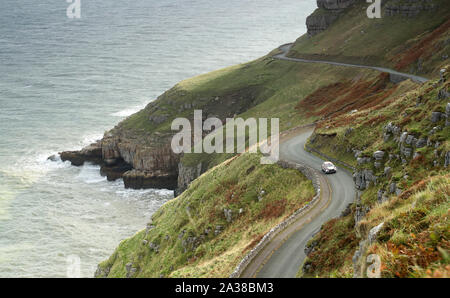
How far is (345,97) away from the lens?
73.5 metres

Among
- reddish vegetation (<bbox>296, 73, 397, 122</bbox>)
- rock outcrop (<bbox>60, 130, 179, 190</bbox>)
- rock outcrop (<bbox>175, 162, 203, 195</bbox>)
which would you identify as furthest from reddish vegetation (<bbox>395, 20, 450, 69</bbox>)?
rock outcrop (<bbox>60, 130, 179, 190</bbox>)

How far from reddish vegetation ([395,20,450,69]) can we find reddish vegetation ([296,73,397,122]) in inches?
208

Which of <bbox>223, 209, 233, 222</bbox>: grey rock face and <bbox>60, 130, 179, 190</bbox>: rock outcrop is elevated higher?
<bbox>223, 209, 233, 222</bbox>: grey rock face

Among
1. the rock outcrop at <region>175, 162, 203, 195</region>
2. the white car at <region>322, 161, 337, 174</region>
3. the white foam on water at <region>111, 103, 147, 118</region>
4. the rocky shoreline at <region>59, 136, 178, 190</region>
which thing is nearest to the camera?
the white car at <region>322, 161, 337, 174</region>

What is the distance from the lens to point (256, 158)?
170 ft

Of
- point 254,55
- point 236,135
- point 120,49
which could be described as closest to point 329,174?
point 236,135

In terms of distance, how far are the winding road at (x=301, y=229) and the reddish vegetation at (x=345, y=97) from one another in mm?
19717

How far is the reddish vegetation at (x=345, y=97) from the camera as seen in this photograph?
66662mm

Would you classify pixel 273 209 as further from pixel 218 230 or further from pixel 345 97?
pixel 345 97

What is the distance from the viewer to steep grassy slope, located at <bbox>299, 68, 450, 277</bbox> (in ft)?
39.5

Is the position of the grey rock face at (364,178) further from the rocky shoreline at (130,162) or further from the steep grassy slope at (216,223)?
the rocky shoreline at (130,162)

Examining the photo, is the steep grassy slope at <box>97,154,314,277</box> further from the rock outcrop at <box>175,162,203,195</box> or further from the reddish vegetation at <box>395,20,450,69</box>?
the reddish vegetation at <box>395,20,450,69</box>
